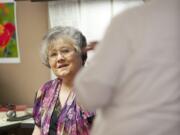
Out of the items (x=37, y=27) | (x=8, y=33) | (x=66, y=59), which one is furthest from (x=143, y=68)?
(x=8, y=33)

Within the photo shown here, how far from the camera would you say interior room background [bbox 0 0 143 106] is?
260cm

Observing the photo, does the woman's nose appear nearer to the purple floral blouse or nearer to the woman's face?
the woman's face

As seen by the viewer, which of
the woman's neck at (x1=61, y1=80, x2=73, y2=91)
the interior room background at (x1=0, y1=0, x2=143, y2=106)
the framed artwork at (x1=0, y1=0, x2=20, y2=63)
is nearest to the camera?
the woman's neck at (x1=61, y1=80, x2=73, y2=91)

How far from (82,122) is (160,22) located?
92cm

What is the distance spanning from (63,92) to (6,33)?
120 centimetres

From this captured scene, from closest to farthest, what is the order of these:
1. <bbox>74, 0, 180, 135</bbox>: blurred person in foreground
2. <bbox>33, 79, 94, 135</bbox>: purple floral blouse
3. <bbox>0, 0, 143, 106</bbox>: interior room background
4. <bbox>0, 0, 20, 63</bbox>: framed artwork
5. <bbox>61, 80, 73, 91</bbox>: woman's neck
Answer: <bbox>74, 0, 180, 135</bbox>: blurred person in foreground < <bbox>33, 79, 94, 135</bbox>: purple floral blouse < <bbox>61, 80, 73, 91</bbox>: woman's neck < <bbox>0, 0, 143, 106</bbox>: interior room background < <bbox>0, 0, 20, 63</bbox>: framed artwork

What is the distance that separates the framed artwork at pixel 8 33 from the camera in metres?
2.90

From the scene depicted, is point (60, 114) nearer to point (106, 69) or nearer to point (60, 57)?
point (60, 57)

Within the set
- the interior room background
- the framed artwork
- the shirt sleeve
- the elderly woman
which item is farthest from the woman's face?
the framed artwork

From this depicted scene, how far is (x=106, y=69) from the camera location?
1.06 m

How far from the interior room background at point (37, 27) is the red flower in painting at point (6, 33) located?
6 centimetres

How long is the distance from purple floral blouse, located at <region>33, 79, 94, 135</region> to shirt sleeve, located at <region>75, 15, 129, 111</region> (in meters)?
0.73

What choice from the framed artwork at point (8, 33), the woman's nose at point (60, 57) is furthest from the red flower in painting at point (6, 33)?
the woman's nose at point (60, 57)

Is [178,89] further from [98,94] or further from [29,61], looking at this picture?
[29,61]
